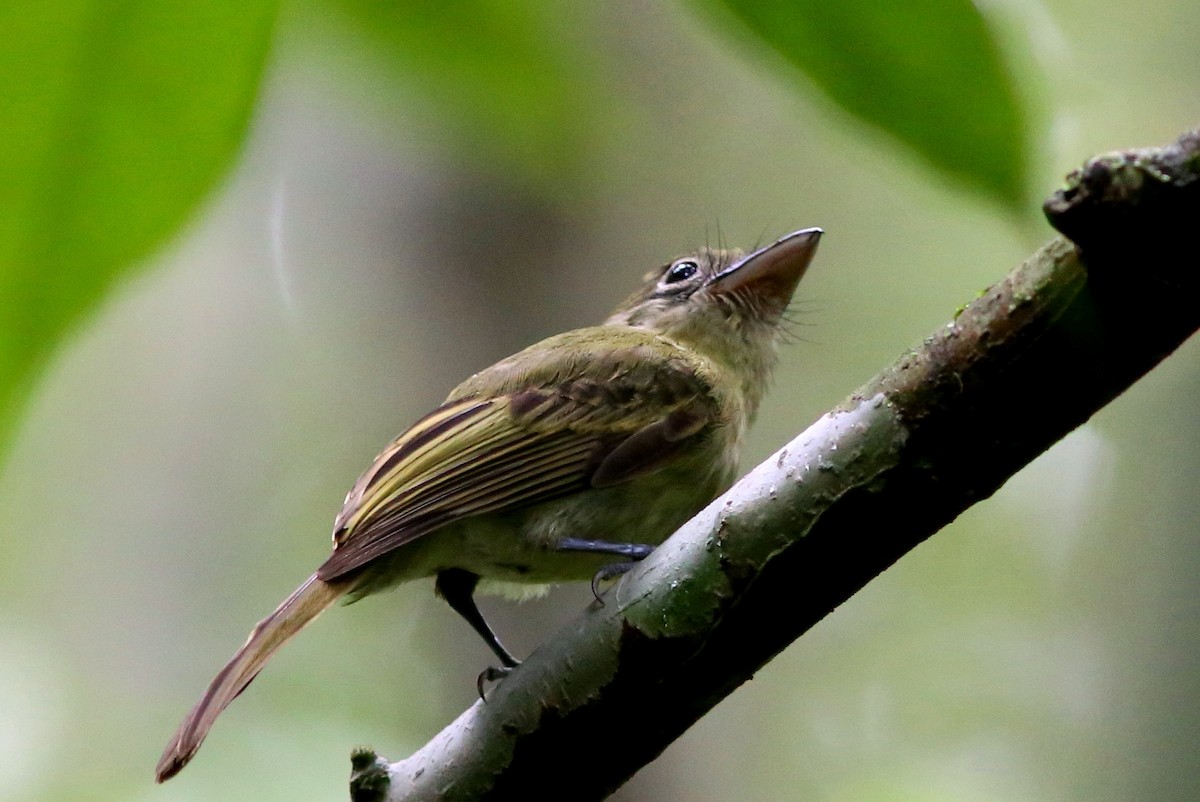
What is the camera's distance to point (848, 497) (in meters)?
1.64

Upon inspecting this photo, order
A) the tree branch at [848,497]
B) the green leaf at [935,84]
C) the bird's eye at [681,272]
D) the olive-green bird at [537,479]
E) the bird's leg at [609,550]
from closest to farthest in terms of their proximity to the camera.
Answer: the green leaf at [935,84], the tree branch at [848,497], the bird's leg at [609,550], the olive-green bird at [537,479], the bird's eye at [681,272]

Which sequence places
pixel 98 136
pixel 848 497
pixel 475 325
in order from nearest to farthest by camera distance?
pixel 98 136
pixel 848 497
pixel 475 325

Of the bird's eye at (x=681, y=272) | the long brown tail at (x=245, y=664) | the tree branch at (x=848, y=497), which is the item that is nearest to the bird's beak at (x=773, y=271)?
the bird's eye at (x=681, y=272)

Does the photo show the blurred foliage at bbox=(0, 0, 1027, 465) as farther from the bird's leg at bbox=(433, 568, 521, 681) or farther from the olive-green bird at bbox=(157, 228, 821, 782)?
the bird's leg at bbox=(433, 568, 521, 681)

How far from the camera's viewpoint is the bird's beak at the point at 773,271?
3.65 m

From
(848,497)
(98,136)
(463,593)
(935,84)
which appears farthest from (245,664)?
(935,84)

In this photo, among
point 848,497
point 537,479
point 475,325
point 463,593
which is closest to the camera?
point 848,497

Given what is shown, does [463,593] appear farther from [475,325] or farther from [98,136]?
[98,136]

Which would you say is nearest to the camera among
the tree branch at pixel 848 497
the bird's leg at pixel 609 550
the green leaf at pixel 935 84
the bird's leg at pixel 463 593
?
the green leaf at pixel 935 84

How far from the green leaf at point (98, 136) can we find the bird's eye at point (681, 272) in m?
2.98

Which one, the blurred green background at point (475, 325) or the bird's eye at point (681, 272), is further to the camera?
the bird's eye at point (681, 272)

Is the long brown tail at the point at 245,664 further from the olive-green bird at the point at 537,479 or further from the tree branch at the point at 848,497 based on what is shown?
the tree branch at the point at 848,497

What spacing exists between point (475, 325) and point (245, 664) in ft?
6.58

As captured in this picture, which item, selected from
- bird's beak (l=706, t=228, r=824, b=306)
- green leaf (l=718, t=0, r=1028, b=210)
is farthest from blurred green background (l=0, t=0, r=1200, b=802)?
bird's beak (l=706, t=228, r=824, b=306)
